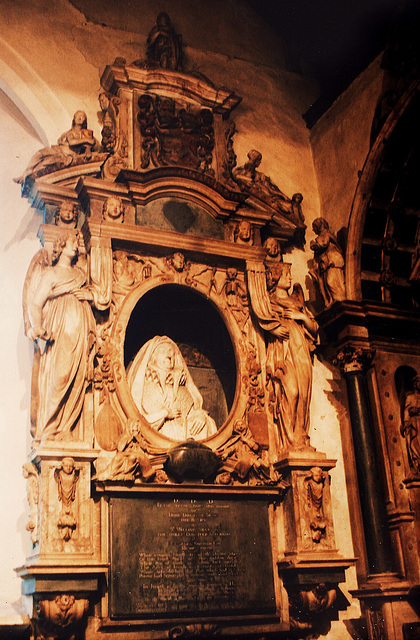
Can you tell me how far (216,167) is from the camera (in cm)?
813

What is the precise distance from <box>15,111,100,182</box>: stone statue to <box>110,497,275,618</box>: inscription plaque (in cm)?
306

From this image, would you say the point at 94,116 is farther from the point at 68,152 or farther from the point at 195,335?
the point at 195,335

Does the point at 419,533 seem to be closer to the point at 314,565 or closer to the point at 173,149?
the point at 314,565

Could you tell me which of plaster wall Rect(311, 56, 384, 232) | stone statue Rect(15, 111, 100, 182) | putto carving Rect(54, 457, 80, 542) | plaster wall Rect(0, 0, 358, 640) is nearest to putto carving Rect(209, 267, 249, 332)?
plaster wall Rect(0, 0, 358, 640)

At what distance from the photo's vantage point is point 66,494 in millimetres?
6055

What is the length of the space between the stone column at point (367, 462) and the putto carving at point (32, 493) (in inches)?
116


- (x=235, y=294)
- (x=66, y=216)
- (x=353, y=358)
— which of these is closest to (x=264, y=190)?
(x=235, y=294)

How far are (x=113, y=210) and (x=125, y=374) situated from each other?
153 cm

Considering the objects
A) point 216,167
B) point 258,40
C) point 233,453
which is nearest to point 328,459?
point 233,453

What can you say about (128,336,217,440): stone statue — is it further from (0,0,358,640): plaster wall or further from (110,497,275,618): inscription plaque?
(0,0,358,640): plaster wall

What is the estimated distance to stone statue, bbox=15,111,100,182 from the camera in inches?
283

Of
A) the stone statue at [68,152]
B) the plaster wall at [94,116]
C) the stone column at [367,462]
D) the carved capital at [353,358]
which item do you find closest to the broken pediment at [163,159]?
the stone statue at [68,152]

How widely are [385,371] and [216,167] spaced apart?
270 centimetres

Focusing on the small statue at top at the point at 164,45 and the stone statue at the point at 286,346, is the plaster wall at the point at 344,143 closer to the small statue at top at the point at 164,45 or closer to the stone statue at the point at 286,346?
the stone statue at the point at 286,346
